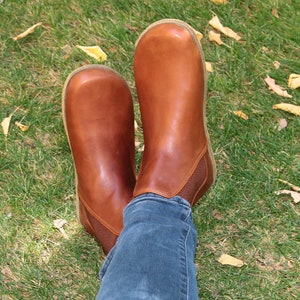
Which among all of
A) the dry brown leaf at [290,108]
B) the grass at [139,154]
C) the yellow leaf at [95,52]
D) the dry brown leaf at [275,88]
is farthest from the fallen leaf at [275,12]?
the yellow leaf at [95,52]

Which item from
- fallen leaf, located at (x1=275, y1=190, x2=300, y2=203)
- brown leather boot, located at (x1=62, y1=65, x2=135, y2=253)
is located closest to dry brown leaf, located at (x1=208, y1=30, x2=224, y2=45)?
brown leather boot, located at (x1=62, y1=65, x2=135, y2=253)

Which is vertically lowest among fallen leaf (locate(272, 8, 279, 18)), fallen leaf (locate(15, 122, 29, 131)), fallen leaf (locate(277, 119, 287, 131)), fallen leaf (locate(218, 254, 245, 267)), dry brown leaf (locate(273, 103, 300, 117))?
fallen leaf (locate(218, 254, 245, 267))

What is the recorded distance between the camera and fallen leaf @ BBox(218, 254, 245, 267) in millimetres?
1787

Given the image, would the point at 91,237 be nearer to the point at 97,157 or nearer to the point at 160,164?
the point at 97,157

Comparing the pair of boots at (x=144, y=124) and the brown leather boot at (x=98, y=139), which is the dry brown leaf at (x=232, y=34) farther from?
the brown leather boot at (x=98, y=139)

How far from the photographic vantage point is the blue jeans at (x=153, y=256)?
125 centimetres

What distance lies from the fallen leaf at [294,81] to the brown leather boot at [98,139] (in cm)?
62

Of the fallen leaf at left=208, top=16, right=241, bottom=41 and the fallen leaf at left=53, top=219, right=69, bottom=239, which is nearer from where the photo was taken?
the fallen leaf at left=53, top=219, right=69, bottom=239

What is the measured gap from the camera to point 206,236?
184 cm

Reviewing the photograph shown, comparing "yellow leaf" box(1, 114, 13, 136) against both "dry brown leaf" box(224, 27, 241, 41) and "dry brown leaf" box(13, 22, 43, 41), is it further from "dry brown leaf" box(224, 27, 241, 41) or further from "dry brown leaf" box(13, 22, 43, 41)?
"dry brown leaf" box(224, 27, 241, 41)

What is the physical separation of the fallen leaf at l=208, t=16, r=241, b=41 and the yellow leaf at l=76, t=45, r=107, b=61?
44 centimetres

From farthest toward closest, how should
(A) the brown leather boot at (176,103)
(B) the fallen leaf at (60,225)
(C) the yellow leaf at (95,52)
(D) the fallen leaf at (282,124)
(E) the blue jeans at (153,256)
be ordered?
(C) the yellow leaf at (95,52) → (D) the fallen leaf at (282,124) → (B) the fallen leaf at (60,225) → (A) the brown leather boot at (176,103) → (E) the blue jeans at (153,256)

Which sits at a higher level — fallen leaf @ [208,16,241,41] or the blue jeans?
fallen leaf @ [208,16,241,41]

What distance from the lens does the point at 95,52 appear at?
209 centimetres
